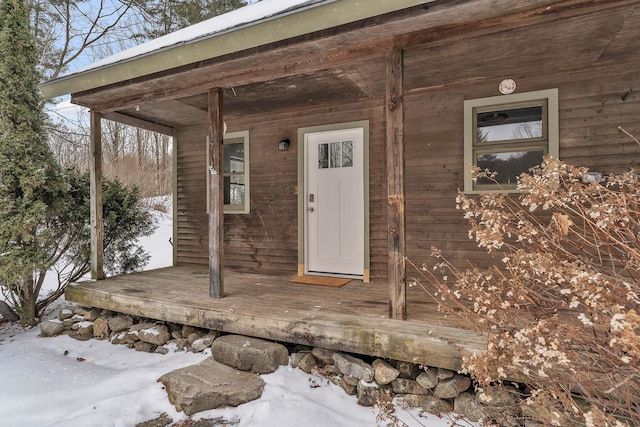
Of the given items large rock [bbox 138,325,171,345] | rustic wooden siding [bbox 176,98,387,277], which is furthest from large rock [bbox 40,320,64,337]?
rustic wooden siding [bbox 176,98,387,277]

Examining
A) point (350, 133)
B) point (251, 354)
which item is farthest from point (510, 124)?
point (251, 354)

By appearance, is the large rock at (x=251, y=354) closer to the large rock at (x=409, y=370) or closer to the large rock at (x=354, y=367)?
the large rock at (x=354, y=367)

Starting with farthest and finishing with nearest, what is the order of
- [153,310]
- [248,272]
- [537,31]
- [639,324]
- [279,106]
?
[248,272] → [279,106] → [153,310] → [537,31] → [639,324]

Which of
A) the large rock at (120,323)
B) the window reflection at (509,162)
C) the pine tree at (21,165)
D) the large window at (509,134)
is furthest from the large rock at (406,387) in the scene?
the pine tree at (21,165)

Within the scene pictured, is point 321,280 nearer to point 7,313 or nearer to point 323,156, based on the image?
point 323,156

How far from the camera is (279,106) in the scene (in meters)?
4.53

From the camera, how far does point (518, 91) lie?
3.48 meters

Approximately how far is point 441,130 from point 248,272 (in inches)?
123

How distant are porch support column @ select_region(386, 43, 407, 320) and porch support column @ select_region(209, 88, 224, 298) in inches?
66.0

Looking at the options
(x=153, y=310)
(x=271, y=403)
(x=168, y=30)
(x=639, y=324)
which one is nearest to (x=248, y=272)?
(x=153, y=310)

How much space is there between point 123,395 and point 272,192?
293 cm

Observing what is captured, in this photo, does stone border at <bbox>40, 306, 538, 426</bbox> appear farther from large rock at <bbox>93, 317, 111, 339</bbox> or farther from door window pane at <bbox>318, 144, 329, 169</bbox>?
door window pane at <bbox>318, 144, 329, 169</bbox>

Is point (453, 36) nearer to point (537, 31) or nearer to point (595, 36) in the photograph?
point (537, 31)

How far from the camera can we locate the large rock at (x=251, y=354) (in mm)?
2661
